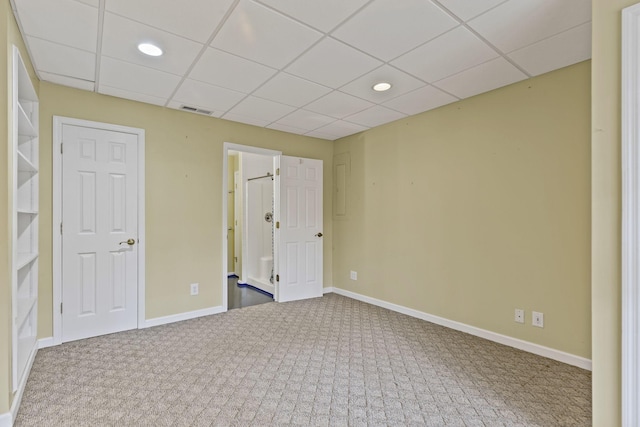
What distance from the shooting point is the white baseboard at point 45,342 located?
2.81m

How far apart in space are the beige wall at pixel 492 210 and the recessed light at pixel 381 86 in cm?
88

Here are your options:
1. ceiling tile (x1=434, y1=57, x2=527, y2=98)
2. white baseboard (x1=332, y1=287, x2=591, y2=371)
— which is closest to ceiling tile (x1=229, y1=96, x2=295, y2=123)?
ceiling tile (x1=434, y1=57, x2=527, y2=98)

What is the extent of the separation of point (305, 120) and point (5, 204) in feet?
9.60

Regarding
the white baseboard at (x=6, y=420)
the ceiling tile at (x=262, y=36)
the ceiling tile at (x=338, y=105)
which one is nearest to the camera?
the white baseboard at (x=6, y=420)

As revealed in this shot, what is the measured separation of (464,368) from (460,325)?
89 cm

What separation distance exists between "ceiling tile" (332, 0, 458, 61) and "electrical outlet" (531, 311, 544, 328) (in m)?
2.45

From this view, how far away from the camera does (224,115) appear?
378cm

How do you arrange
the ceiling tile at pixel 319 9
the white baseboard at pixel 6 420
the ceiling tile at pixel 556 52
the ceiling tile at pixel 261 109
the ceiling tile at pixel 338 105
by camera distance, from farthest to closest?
the ceiling tile at pixel 261 109
the ceiling tile at pixel 338 105
the ceiling tile at pixel 556 52
the ceiling tile at pixel 319 9
the white baseboard at pixel 6 420

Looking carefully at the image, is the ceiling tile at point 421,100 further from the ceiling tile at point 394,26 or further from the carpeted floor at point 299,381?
the carpeted floor at point 299,381

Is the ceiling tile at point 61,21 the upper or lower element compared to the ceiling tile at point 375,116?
upper
